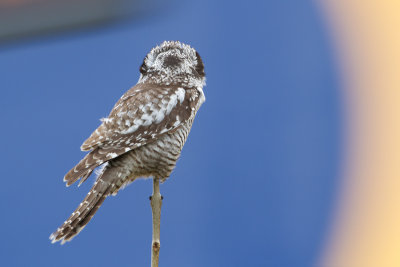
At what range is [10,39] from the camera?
290 centimetres

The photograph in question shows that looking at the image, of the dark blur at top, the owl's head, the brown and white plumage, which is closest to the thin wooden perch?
the brown and white plumage

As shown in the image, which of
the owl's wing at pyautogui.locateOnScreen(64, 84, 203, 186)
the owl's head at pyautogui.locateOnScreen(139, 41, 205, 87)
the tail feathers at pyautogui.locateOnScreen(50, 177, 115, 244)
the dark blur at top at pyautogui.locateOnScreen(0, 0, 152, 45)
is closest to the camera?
the tail feathers at pyautogui.locateOnScreen(50, 177, 115, 244)

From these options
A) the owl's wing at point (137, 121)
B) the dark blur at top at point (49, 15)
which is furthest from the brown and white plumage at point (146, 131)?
the dark blur at top at point (49, 15)

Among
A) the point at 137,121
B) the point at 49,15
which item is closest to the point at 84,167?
the point at 137,121

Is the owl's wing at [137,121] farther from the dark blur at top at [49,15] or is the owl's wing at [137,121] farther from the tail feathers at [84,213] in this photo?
the dark blur at top at [49,15]

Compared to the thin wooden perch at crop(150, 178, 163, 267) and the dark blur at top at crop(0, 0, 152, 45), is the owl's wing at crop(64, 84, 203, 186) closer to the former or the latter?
the thin wooden perch at crop(150, 178, 163, 267)

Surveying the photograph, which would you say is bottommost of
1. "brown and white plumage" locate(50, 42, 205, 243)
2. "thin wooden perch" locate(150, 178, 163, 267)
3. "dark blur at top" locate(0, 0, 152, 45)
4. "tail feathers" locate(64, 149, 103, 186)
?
"thin wooden perch" locate(150, 178, 163, 267)

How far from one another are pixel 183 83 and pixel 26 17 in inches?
62.6

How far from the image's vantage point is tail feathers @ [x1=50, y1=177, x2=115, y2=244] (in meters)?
1.23

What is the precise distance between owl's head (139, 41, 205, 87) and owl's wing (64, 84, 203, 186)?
6 centimetres

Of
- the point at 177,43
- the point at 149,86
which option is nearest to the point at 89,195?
the point at 149,86

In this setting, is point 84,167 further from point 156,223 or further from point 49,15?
point 49,15

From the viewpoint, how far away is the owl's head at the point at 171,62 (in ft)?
5.29

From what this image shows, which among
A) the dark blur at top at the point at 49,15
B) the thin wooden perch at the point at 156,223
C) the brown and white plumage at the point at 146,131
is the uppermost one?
the dark blur at top at the point at 49,15
